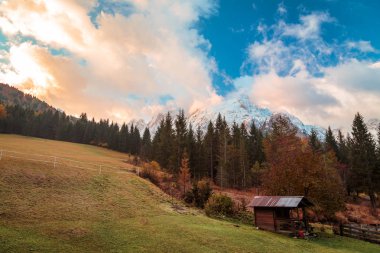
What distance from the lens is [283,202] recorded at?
3294 cm

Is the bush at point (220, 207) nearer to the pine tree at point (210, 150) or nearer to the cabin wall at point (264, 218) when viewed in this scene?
the cabin wall at point (264, 218)

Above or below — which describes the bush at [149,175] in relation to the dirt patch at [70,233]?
above

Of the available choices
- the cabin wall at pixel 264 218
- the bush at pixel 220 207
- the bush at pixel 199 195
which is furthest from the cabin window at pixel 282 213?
the bush at pixel 199 195

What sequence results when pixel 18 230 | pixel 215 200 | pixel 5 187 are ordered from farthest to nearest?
1. pixel 215 200
2. pixel 5 187
3. pixel 18 230

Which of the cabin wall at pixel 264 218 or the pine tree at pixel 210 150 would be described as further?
the pine tree at pixel 210 150

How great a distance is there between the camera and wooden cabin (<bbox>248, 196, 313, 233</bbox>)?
Answer: 107 feet

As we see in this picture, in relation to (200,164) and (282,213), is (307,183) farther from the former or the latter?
(200,164)

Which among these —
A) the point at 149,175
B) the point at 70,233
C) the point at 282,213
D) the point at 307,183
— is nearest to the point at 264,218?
the point at 282,213

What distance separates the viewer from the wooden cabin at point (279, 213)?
107ft

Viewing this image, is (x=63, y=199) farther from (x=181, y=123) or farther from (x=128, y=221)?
(x=181, y=123)

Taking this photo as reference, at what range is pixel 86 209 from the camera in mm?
29734

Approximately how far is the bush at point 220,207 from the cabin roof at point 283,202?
6366mm

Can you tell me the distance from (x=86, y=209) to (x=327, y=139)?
85665mm

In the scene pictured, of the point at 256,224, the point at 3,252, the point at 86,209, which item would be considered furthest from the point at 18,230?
the point at 256,224
